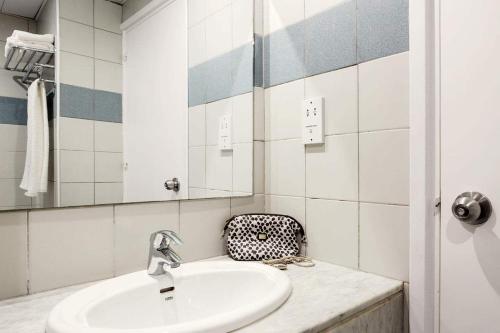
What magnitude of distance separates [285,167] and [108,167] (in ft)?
1.95

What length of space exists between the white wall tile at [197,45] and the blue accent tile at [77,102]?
39 cm

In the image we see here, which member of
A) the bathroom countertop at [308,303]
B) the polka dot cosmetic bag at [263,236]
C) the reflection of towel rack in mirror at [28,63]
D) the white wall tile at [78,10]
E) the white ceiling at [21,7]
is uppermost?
the white wall tile at [78,10]

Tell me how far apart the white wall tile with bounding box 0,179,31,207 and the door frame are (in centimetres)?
95

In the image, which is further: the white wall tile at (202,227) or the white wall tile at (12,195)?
the white wall tile at (202,227)

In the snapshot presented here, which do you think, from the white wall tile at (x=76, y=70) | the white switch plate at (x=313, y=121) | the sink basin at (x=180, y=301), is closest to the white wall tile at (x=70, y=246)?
the sink basin at (x=180, y=301)

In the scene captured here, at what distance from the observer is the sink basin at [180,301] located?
1.99ft

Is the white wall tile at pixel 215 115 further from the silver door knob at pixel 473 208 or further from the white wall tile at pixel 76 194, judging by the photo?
the silver door knob at pixel 473 208

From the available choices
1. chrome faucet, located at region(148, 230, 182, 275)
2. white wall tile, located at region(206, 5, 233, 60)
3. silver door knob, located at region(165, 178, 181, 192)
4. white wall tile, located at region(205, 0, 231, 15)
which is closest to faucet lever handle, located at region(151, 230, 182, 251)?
chrome faucet, located at region(148, 230, 182, 275)

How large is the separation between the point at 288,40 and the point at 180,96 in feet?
1.41

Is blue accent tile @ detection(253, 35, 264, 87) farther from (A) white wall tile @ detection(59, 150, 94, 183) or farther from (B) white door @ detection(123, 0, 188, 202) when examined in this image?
(A) white wall tile @ detection(59, 150, 94, 183)

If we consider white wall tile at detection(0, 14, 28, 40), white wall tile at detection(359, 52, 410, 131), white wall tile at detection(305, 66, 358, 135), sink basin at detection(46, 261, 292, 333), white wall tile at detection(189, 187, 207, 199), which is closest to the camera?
sink basin at detection(46, 261, 292, 333)

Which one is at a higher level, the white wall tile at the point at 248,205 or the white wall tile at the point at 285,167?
the white wall tile at the point at 285,167

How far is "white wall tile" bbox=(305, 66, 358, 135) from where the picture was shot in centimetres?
99

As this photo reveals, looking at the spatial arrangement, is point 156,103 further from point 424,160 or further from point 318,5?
point 424,160
